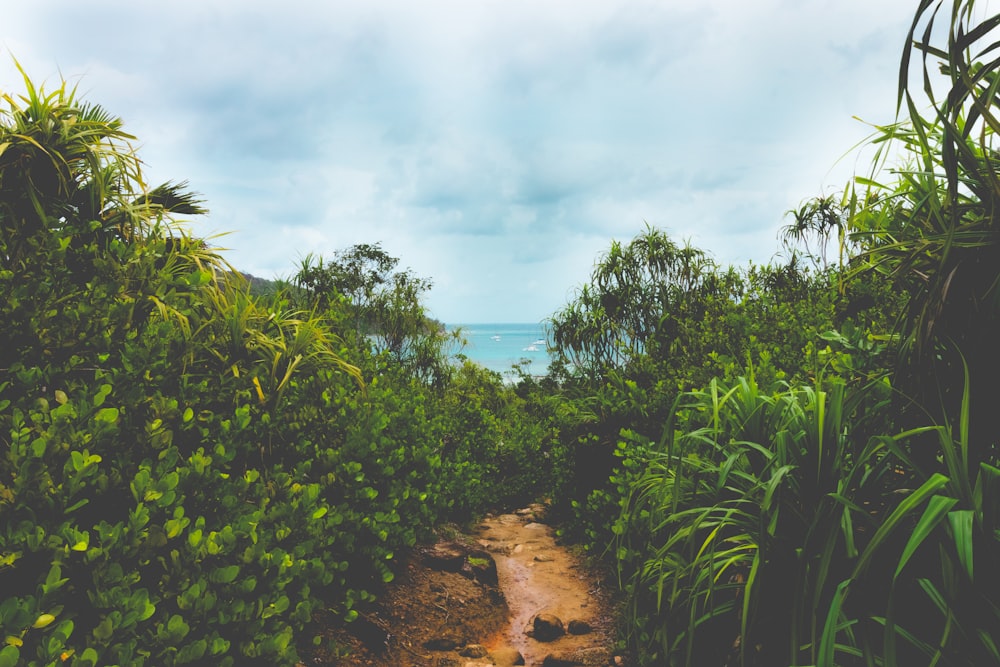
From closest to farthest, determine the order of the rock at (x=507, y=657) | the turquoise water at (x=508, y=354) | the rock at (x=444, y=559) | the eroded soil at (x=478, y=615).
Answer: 1. the eroded soil at (x=478, y=615)
2. the rock at (x=507, y=657)
3. the rock at (x=444, y=559)
4. the turquoise water at (x=508, y=354)

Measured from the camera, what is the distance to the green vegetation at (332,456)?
1.73 meters

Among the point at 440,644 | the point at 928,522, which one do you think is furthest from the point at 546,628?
the point at 928,522

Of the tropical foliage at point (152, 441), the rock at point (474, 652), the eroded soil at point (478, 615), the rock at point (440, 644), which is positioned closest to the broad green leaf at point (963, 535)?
the tropical foliage at point (152, 441)

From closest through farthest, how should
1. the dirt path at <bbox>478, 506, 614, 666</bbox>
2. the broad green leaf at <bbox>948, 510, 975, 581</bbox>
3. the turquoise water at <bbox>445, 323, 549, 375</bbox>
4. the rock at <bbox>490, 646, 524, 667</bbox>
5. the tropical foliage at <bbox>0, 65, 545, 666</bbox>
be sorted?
the broad green leaf at <bbox>948, 510, 975, 581</bbox> < the tropical foliage at <bbox>0, 65, 545, 666</bbox> < the rock at <bbox>490, 646, 524, 667</bbox> < the dirt path at <bbox>478, 506, 614, 666</bbox> < the turquoise water at <bbox>445, 323, 549, 375</bbox>

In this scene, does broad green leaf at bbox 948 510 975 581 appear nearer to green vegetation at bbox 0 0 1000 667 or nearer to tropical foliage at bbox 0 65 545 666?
green vegetation at bbox 0 0 1000 667

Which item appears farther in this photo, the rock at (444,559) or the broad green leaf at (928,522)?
the rock at (444,559)

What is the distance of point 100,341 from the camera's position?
8.41 feet

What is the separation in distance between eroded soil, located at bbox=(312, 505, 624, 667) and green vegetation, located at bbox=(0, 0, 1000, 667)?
31 centimetres

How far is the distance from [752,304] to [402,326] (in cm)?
A: 738

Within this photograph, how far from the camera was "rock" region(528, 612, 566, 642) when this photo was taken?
15.3ft

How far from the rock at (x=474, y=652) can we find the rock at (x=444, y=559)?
1.05 m

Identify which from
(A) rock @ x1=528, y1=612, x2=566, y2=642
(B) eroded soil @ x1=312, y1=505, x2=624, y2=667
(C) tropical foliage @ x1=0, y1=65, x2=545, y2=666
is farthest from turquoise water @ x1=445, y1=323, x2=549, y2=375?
(C) tropical foliage @ x1=0, y1=65, x2=545, y2=666

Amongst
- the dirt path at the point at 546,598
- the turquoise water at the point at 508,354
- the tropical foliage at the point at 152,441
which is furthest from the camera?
the turquoise water at the point at 508,354

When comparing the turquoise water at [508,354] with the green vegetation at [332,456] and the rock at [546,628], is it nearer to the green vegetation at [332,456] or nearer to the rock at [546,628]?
the rock at [546,628]
